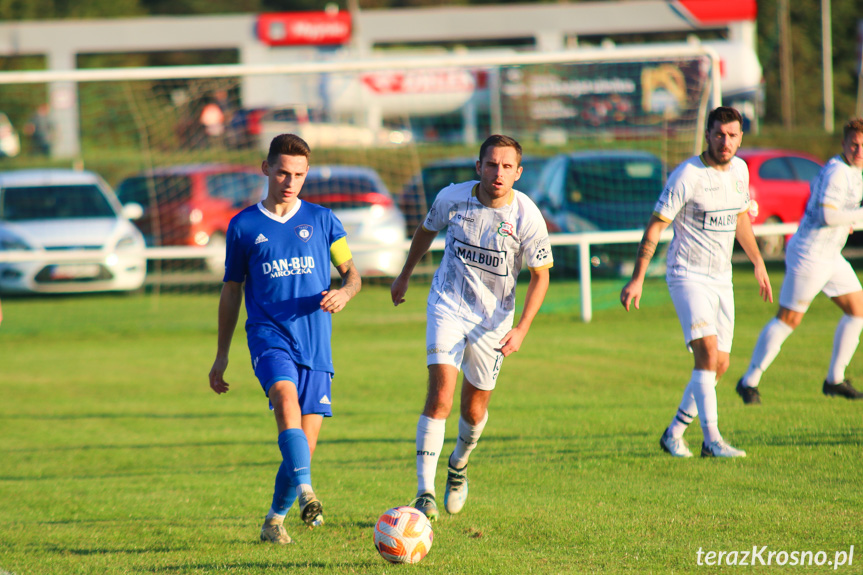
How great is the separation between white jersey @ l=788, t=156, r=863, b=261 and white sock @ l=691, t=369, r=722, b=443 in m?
2.06

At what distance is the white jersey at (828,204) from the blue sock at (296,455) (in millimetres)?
4841

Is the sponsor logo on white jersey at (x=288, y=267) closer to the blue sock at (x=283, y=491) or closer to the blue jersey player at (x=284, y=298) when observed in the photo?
the blue jersey player at (x=284, y=298)

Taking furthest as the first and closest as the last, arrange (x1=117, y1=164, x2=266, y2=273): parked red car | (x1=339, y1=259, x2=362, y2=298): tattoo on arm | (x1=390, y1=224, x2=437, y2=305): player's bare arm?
1. (x1=117, y1=164, x2=266, y2=273): parked red car
2. (x1=390, y1=224, x2=437, y2=305): player's bare arm
3. (x1=339, y1=259, x2=362, y2=298): tattoo on arm

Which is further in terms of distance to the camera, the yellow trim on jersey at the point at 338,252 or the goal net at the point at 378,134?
the goal net at the point at 378,134

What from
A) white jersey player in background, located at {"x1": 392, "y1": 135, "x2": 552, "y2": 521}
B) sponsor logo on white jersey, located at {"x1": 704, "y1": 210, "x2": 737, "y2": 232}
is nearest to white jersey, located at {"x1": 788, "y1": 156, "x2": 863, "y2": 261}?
sponsor logo on white jersey, located at {"x1": 704, "y1": 210, "x2": 737, "y2": 232}

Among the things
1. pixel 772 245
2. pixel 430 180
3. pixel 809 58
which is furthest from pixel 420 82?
pixel 809 58

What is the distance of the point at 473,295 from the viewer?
17.8 ft

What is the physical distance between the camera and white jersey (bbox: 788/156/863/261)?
24.7ft

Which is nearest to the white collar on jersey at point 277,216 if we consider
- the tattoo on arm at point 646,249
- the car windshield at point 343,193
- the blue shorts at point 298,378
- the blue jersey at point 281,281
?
the blue jersey at point 281,281

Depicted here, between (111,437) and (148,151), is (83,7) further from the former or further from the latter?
(111,437)

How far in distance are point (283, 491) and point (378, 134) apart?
42.1 feet

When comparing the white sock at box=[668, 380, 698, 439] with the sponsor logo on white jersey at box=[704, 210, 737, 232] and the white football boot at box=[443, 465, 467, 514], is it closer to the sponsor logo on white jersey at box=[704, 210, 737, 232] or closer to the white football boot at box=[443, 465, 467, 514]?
the sponsor logo on white jersey at box=[704, 210, 737, 232]

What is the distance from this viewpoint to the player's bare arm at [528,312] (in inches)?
205

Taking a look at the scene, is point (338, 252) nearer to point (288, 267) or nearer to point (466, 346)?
point (288, 267)
